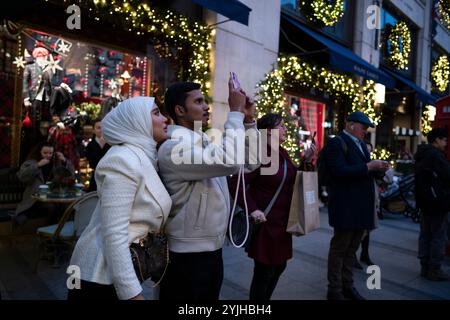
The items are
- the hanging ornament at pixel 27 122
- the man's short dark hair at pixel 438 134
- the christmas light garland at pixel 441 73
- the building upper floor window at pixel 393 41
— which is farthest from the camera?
the christmas light garland at pixel 441 73

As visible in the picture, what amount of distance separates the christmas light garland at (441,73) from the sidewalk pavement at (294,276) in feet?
54.5

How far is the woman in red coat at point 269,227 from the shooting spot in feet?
9.61

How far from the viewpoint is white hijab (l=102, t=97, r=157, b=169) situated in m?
1.76

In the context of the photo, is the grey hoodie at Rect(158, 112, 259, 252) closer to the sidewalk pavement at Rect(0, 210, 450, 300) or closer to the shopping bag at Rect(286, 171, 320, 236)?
the shopping bag at Rect(286, 171, 320, 236)

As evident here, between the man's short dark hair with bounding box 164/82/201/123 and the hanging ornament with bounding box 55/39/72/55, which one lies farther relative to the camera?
the hanging ornament with bounding box 55/39/72/55

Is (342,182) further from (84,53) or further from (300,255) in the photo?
(84,53)

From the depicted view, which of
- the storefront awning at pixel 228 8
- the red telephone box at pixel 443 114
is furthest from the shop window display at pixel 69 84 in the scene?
the red telephone box at pixel 443 114

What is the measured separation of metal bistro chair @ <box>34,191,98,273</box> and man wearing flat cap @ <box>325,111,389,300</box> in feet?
8.56

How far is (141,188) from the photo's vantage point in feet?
5.60

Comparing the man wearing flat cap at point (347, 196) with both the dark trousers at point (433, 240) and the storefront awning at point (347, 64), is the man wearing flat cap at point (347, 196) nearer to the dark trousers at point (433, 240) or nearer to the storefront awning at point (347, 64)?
the dark trousers at point (433, 240)

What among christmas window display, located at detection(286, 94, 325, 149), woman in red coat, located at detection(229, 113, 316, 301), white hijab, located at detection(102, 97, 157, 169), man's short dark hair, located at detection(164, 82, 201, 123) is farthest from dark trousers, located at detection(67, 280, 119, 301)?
christmas window display, located at detection(286, 94, 325, 149)

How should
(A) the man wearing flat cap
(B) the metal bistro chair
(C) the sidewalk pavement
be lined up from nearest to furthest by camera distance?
(A) the man wearing flat cap → (B) the metal bistro chair → (C) the sidewalk pavement
